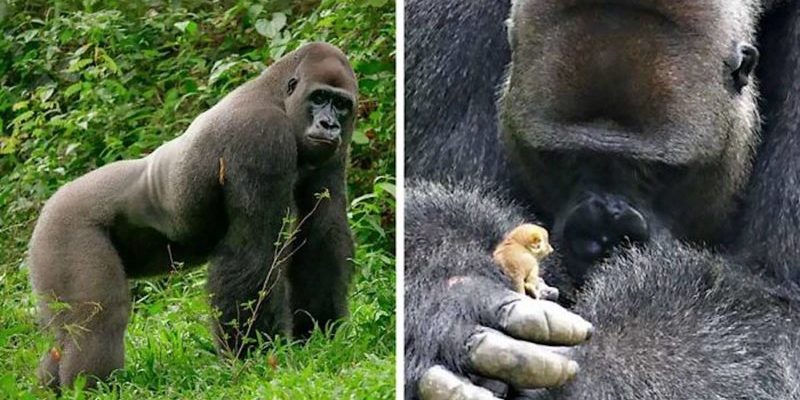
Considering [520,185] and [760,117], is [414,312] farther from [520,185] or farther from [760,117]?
[760,117]

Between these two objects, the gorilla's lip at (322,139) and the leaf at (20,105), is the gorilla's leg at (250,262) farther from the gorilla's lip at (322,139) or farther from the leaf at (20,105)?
the leaf at (20,105)

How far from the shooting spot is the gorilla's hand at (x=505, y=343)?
43.9 inches

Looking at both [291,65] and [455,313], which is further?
[291,65]

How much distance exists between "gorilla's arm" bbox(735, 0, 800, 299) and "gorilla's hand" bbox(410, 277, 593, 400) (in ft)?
0.61

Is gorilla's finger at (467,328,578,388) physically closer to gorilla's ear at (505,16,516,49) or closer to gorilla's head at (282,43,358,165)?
gorilla's ear at (505,16,516,49)

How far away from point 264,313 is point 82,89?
1206 mm

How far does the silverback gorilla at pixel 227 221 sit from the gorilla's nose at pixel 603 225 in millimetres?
1256

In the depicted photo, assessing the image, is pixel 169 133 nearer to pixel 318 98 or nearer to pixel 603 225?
pixel 318 98

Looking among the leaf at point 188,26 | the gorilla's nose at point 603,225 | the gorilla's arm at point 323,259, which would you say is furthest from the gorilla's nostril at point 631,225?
the leaf at point 188,26

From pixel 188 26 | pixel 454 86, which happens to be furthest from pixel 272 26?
pixel 454 86

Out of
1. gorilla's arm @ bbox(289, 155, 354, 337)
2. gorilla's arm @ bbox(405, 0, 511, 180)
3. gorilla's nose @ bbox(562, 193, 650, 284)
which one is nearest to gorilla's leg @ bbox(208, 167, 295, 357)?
gorilla's arm @ bbox(289, 155, 354, 337)

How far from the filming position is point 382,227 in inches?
107

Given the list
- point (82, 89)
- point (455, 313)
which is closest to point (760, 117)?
point (455, 313)

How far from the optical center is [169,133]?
3301 millimetres
